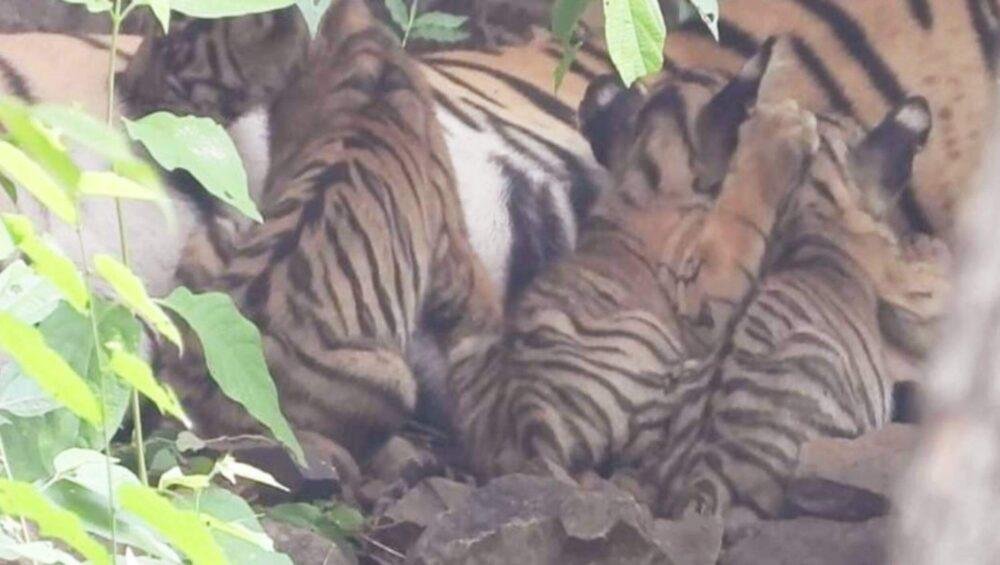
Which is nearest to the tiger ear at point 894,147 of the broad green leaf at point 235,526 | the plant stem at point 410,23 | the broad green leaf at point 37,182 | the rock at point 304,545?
the plant stem at point 410,23

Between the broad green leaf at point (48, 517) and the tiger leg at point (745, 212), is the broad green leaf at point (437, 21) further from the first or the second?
the broad green leaf at point (48, 517)

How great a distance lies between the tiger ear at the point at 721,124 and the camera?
228 cm

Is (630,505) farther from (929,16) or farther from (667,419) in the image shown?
(929,16)

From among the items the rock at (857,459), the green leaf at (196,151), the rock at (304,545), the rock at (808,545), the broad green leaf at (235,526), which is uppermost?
the green leaf at (196,151)

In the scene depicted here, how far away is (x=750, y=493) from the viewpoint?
212 centimetres

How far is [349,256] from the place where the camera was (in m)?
2.20

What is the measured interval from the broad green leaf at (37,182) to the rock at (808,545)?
5.17 ft

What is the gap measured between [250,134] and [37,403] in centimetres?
132

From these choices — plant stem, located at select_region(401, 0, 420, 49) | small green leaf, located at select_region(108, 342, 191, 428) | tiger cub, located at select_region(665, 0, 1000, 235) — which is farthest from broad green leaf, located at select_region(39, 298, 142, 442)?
tiger cub, located at select_region(665, 0, 1000, 235)

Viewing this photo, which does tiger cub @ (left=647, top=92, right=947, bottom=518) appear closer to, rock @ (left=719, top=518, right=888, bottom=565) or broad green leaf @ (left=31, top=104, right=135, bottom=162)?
rock @ (left=719, top=518, right=888, bottom=565)

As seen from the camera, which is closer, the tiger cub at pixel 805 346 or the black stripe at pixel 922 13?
the tiger cub at pixel 805 346

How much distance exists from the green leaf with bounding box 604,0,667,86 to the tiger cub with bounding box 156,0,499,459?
3.47 feet

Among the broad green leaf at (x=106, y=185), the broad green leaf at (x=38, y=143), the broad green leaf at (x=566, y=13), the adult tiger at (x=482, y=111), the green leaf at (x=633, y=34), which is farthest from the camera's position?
the adult tiger at (x=482, y=111)

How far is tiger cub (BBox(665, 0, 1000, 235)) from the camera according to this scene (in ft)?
7.63
